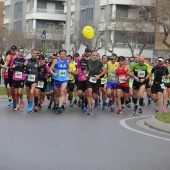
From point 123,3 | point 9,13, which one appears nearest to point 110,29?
point 123,3

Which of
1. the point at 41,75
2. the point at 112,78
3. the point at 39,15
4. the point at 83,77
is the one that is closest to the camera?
the point at 41,75

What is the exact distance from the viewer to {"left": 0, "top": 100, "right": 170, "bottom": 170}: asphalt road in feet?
30.1

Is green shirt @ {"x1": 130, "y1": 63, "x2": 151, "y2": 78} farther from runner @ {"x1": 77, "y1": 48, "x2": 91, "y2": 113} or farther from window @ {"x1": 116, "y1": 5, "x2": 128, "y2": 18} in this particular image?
window @ {"x1": 116, "y1": 5, "x2": 128, "y2": 18}

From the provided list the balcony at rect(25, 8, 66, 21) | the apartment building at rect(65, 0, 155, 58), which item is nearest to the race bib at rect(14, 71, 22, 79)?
the apartment building at rect(65, 0, 155, 58)

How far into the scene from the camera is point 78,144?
11.3m

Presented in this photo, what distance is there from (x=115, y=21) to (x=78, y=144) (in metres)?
49.8

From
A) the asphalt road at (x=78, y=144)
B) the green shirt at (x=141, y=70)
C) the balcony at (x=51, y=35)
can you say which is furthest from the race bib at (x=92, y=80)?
the balcony at (x=51, y=35)

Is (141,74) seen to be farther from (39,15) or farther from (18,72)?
(39,15)

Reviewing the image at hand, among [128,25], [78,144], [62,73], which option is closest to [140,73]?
A: [62,73]

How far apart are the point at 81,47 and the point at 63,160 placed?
6087 centimetres

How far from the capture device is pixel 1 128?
13227mm

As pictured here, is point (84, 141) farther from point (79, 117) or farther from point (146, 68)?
point (146, 68)

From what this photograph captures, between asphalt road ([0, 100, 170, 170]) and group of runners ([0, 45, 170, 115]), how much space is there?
143 cm

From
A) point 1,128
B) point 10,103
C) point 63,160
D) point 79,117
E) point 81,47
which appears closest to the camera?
point 63,160
